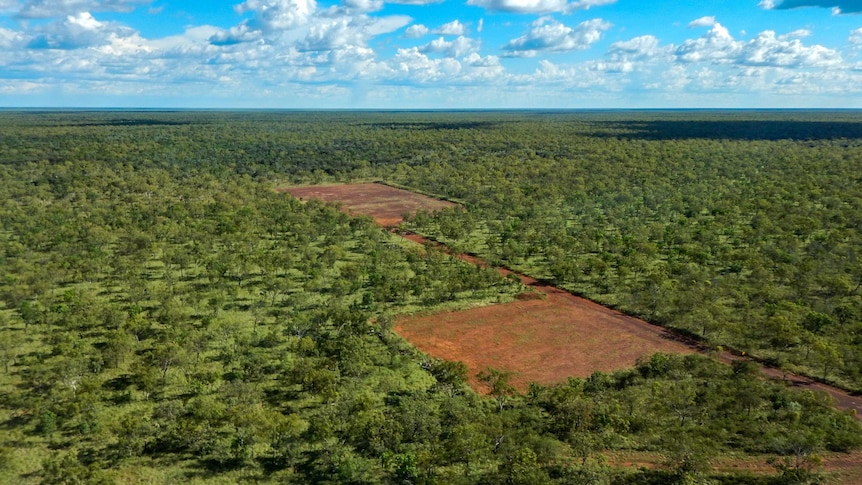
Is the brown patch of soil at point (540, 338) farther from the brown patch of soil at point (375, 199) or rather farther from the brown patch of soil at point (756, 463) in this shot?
the brown patch of soil at point (375, 199)

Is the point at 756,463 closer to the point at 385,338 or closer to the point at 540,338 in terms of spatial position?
the point at 540,338

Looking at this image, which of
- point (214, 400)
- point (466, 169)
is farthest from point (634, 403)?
point (466, 169)

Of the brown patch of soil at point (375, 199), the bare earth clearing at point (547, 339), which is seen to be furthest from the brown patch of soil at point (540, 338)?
the brown patch of soil at point (375, 199)

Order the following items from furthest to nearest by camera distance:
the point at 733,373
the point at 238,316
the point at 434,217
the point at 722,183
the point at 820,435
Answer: the point at 722,183
the point at 434,217
the point at 238,316
the point at 733,373
the point at 820,435

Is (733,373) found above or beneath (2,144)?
beneath

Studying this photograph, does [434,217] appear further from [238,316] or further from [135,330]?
[135,330]

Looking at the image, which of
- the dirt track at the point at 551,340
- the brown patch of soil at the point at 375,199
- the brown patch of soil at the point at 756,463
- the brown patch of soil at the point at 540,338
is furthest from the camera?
the brown patch of soil at the point at 375,199

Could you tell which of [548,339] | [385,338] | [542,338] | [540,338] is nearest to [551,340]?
[548,339]
